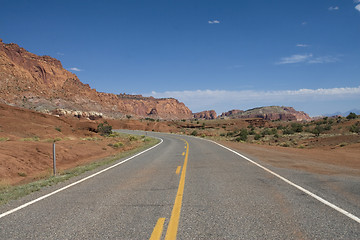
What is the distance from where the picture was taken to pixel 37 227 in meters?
4.59

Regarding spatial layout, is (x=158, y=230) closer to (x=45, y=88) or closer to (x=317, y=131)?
(x=317, y=131)

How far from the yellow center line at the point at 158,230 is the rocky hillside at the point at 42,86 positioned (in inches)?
→ 2930

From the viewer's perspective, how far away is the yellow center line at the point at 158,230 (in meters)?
4.06

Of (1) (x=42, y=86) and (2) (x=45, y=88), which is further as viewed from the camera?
(2) (x=45, y=88)

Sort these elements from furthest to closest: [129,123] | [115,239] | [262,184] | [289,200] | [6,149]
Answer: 1. [129,123]
2. [6,149]
3. [262,184]
4. [289,200]
5. [115,239]

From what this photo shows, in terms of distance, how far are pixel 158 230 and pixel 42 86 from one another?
3777 inches

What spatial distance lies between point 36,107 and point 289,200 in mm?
77063

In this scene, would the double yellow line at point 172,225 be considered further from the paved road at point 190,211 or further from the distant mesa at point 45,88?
the distant mesa at point 45,88

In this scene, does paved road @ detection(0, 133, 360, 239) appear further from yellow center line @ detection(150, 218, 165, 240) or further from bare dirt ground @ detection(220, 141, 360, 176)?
bare dirt ground @ detection(220, 141, 360, 176)

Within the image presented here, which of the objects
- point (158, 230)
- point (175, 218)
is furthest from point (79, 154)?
point (158, 230)

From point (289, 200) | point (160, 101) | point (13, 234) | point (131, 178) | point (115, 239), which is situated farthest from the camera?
point (160, 101)

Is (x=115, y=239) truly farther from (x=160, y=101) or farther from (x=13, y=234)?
(x=160, y=101)

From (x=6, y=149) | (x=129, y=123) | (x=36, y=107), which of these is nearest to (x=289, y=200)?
(x=6, y=149)

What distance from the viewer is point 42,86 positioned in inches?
3462
